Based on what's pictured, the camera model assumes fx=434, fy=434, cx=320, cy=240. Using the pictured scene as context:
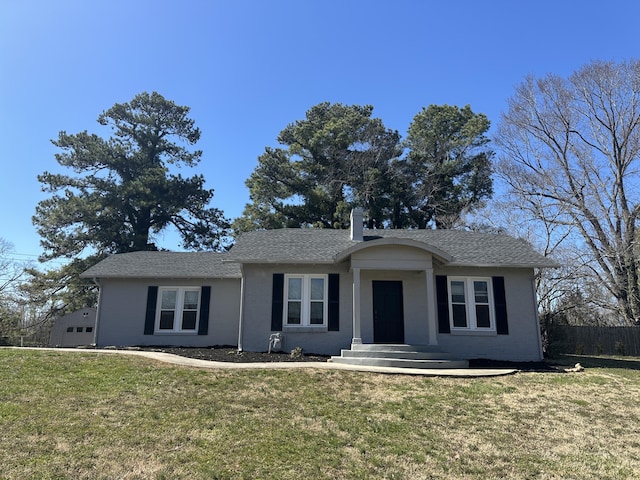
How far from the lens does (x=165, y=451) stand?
5336 millimetres

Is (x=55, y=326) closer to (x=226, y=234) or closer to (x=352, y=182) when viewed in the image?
(x=226, y=234)

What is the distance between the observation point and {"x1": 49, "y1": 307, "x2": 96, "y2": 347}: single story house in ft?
67.8

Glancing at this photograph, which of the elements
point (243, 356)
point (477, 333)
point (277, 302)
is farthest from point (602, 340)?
point (243, 356)

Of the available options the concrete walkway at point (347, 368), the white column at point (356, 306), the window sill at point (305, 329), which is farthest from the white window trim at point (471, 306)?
the window sill at point (305, 329)

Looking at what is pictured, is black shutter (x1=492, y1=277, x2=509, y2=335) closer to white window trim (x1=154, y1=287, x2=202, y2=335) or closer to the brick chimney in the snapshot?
the brick chimney

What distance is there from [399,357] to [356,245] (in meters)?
3.36

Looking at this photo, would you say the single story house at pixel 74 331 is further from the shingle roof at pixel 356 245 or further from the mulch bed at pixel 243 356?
the shingle roof at pixel 356 245

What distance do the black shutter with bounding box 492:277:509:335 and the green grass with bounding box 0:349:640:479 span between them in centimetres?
344

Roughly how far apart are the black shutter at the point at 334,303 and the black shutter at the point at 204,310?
4.36 m

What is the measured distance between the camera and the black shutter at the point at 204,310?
14.6 meters

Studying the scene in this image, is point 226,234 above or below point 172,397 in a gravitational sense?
above

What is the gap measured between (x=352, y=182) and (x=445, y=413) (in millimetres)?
23080

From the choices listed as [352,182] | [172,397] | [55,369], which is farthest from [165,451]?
[352,182]

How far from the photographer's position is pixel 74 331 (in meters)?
20.8
